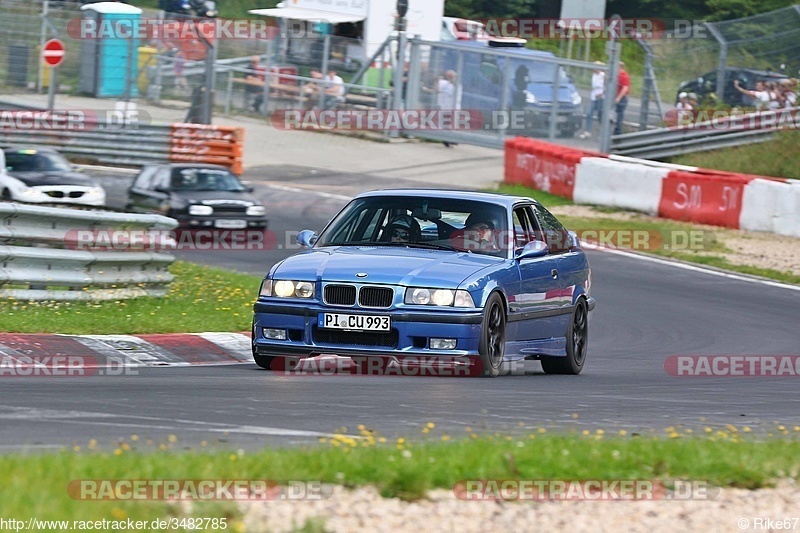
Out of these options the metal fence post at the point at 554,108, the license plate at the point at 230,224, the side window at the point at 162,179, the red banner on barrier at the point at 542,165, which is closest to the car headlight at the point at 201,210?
the license plate at the point at 230,224

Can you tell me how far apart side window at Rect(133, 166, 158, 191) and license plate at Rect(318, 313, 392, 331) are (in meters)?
13.2

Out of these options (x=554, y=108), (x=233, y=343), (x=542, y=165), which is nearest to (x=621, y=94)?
(x=554, y=108)

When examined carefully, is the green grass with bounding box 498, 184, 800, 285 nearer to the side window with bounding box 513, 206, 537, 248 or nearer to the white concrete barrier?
the white concrete barrier

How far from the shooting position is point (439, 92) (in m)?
34.5

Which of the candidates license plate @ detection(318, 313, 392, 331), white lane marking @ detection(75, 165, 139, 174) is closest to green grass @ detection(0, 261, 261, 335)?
license plate @ detection(318, 313, 392, 331)

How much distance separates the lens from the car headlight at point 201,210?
2138 cm

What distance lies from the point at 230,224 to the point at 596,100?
1225 centimetres

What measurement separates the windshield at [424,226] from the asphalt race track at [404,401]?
1.12m

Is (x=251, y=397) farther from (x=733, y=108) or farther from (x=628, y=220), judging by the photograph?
(x=733, y=108)

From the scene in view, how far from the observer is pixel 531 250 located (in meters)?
10.8

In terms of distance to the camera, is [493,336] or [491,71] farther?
[491,71]

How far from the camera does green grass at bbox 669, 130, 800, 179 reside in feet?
86.4

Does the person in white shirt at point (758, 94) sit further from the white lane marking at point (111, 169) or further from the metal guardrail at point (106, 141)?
the white lane marking at point (111, 169)

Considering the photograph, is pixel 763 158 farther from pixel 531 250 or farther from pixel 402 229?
pixel 402 229
